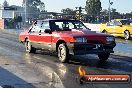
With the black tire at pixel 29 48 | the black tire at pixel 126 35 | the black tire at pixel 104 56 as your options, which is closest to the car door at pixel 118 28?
the black tire at pixel 126 35

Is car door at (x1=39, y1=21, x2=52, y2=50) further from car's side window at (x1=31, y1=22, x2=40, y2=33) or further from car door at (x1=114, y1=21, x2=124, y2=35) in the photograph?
car door at (x1=114, y1=21, x2=124, y2=35)

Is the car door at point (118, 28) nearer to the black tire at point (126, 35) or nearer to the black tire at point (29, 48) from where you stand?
the black tire at point (126, 35)

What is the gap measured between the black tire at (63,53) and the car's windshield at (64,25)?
0.96m

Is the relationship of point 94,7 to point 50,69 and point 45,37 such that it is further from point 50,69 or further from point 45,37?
point 50,69

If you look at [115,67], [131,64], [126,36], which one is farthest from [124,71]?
[126,36]

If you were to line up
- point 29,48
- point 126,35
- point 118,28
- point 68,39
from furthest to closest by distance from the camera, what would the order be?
point 118,28 → point 126,35 → point 29,48 → point 68,39

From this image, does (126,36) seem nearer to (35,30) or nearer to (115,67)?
(35,30)

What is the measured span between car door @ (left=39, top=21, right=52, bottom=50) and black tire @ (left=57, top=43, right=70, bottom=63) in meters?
0.84

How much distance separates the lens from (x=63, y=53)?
12.0m

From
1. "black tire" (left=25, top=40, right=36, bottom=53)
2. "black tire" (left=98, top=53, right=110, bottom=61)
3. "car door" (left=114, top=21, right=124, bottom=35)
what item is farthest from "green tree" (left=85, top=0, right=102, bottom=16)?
"black tire" (left=98, top=53, right=110, bottom=61)

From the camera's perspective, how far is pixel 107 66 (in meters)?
11.2

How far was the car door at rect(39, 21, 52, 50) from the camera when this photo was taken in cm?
1294

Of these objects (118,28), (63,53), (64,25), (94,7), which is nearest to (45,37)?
(64,25)

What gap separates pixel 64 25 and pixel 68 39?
148 cm
